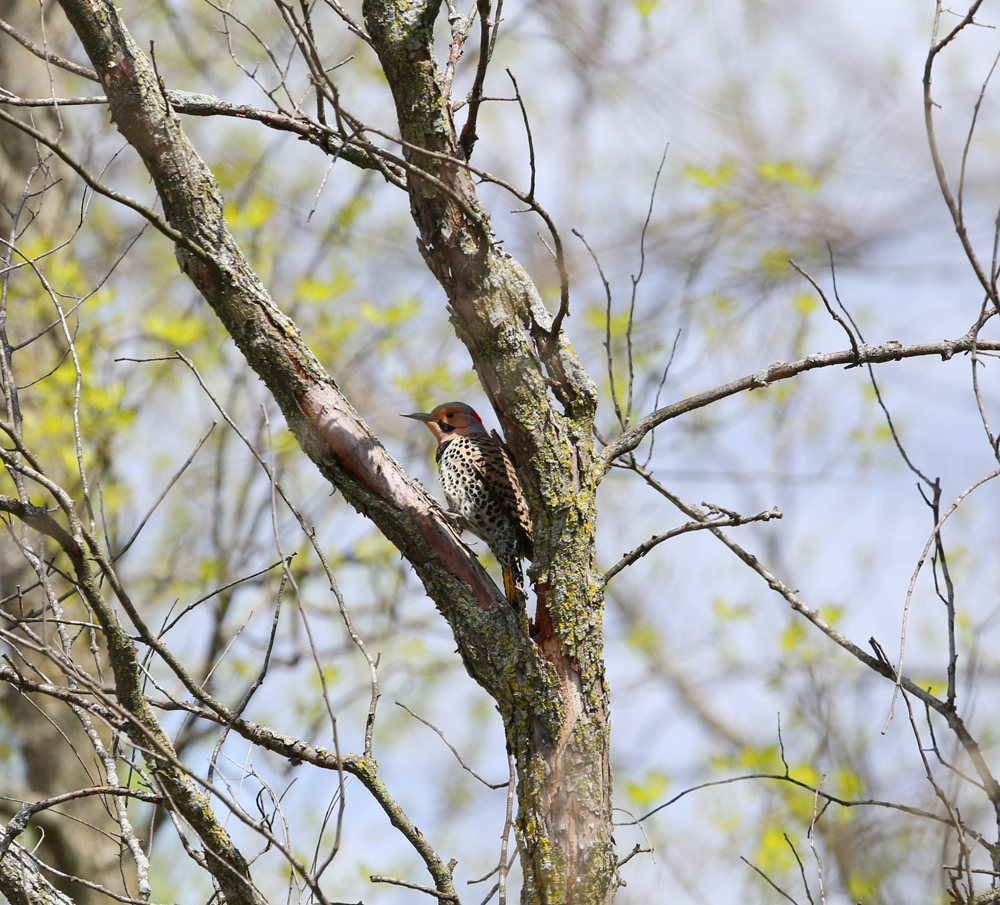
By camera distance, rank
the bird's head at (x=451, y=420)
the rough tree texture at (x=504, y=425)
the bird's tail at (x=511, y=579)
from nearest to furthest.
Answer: the rough tree texture at (x=504, y=425) < the bird's tail at (x=511, y=579) < the bird's head at (x=451, y=420)

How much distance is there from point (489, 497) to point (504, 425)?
1.92 metres

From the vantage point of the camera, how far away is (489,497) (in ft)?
14.2

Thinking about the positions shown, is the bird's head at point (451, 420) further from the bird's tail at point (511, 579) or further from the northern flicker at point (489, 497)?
the bird's tail at point (511, 579)

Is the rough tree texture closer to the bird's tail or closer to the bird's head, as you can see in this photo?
the bird's tail

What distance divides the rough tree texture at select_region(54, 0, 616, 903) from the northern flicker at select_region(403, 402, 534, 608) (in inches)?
43.5

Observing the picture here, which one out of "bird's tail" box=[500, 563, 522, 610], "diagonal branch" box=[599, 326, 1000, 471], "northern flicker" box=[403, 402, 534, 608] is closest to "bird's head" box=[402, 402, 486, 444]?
"northern flicker" box=[403, 402, 534, 608]

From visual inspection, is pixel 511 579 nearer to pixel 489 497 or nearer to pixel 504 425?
pixel 489 497

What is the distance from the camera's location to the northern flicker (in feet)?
13.0

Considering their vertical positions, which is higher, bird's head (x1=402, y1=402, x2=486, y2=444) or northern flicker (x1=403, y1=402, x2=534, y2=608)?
bird's head (x1=402, y1=402, x2=486, y2=444)

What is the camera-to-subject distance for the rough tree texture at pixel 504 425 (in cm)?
226

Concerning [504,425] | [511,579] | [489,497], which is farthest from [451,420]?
[504,425]

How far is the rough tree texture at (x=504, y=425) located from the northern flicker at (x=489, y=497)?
1104 millimetres

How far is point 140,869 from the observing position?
2352mm

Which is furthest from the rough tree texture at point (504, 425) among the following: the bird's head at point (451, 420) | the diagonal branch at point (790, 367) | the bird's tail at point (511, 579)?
the bird's head at point (451, 420)
